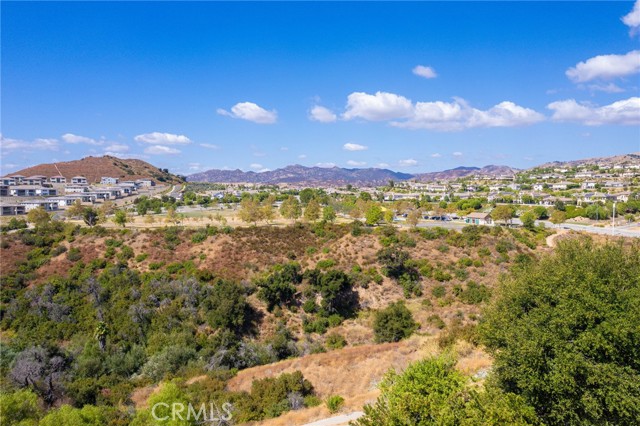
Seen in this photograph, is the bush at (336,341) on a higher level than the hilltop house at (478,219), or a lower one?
lower

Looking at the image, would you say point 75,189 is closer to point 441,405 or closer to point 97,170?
point 97,170

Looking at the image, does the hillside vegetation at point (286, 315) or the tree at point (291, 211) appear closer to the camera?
the hillside vegetation at point (286, 315)

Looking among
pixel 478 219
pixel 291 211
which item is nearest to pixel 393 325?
pixel 291 211

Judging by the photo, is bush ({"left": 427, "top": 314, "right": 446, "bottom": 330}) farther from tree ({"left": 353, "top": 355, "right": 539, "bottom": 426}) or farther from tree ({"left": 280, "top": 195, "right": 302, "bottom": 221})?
tree ({"left": 280, "top": 195, "right": 302, "bottom": 221})

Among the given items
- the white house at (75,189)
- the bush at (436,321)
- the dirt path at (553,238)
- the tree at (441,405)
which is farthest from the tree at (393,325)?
the white house at (75,189)

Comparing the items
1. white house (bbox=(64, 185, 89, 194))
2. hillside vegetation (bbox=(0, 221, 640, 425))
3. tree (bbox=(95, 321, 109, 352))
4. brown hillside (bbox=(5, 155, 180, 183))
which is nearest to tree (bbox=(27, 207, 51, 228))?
hillside vegetation (bbox=(0, 221, 640, 425))

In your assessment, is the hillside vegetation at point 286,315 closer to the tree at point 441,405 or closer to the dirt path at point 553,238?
the tree at point 441,405

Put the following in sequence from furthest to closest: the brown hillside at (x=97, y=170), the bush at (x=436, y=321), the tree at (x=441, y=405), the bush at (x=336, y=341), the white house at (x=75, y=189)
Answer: the brown hillside at (x=97, y=170) → the white house at (x=75, y=189) → the bush at (x=436, y=321) → the bush at (x=336, y=341) → the tree at (x=441, y=405)
